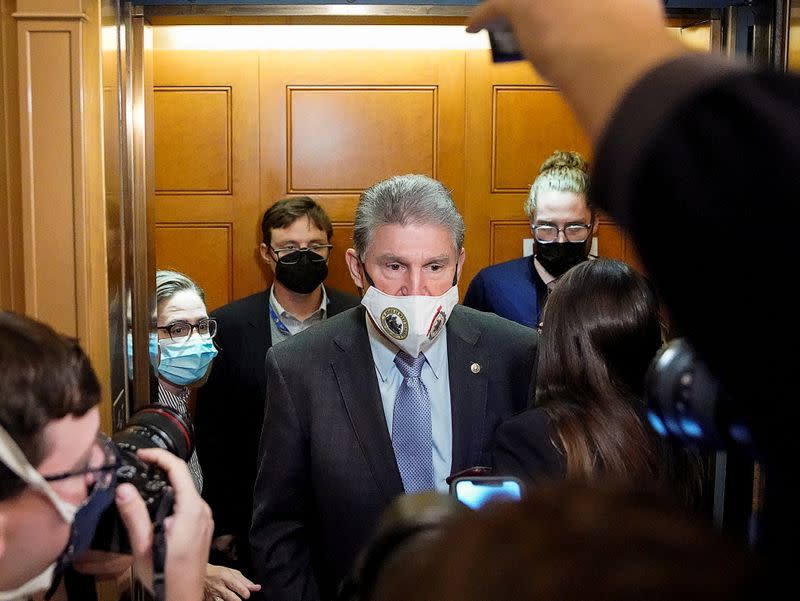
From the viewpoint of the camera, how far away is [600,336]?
1.77 metres

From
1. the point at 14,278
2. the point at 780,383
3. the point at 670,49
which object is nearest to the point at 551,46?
the point at 670,49

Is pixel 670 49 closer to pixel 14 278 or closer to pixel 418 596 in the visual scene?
pixel 418 596

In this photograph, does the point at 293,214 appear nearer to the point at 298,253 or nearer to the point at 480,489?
the point at 298,253

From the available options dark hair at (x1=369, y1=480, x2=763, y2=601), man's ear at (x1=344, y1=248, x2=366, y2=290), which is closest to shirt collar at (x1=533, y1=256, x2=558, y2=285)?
man's ear at (x1=344, y1=248, x2=366, y2=290)

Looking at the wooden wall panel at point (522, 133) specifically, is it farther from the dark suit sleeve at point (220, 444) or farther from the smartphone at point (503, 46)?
the smartphone at point (503, 46)

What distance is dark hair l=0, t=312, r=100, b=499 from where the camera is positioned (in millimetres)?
1205

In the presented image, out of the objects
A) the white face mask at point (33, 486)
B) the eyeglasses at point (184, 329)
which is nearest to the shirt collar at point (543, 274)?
the eyeglasses at point (184, 329)

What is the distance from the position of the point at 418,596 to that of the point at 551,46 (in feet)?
1.03

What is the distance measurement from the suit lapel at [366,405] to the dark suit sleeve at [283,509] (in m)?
0.12

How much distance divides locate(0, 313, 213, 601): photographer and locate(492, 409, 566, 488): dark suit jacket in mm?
568

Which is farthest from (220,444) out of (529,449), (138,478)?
(138,478)

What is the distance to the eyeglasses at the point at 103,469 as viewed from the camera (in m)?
1.26

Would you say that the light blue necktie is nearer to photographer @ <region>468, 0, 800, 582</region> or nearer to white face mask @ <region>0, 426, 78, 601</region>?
white face mask @ <region>0, 426, 78, 601</region>

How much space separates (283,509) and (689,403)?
1.51 m
